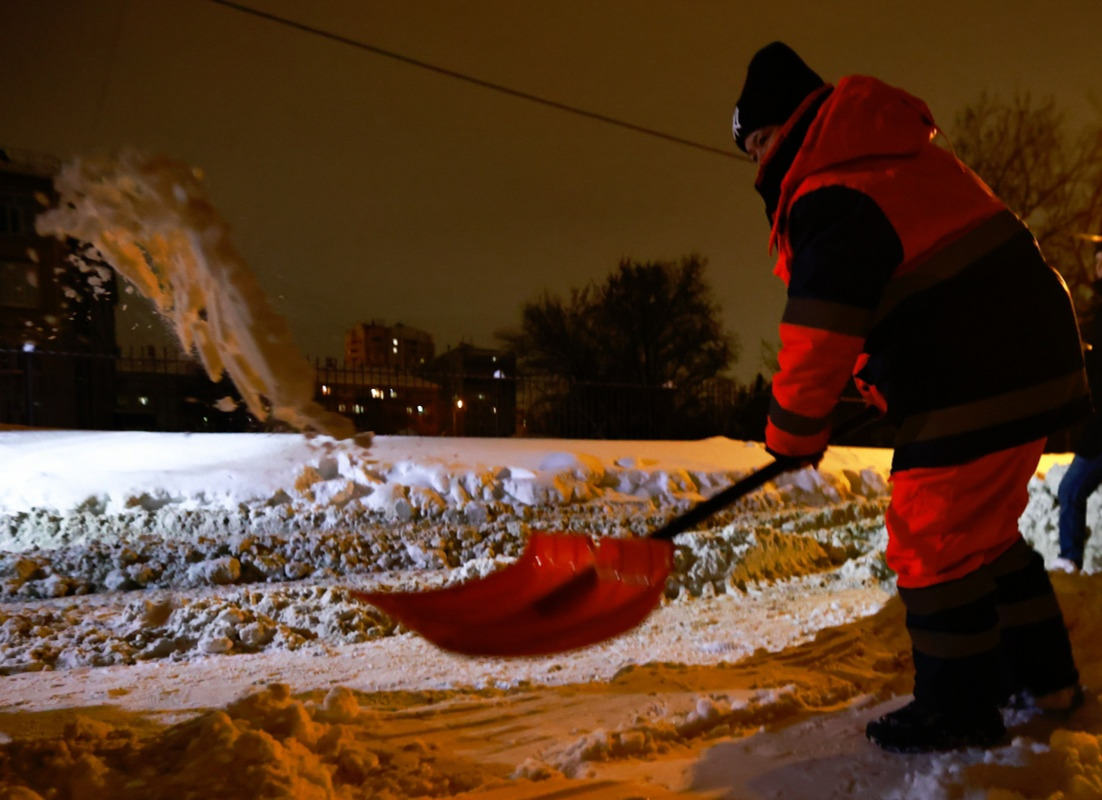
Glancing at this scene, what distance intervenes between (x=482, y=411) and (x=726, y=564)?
9818mm

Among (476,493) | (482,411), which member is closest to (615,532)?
(476,493)

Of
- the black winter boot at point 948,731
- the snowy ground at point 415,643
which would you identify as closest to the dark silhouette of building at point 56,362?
the snowy ground at point 415,643

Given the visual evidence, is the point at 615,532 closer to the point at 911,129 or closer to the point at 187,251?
the point at 187,251

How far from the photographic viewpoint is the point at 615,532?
7086 millimetres

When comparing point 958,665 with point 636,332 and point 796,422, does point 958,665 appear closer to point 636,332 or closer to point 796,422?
point 796,422

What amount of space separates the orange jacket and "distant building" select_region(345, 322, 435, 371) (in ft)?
38.1

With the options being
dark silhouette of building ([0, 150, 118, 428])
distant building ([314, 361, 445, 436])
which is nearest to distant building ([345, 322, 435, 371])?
distant building ([314, 361, 445, 436])

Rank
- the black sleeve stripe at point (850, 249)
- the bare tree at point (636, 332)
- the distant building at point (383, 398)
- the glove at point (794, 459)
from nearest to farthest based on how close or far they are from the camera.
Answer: the black sleeve stripe at point (850, 249) < the glove at point (794, 459) < the distant building at point (383, 398) < the bare tree at point (636, 332)

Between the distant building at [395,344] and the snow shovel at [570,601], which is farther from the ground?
the distant building at [395,344]

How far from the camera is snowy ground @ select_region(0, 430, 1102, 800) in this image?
6.70 feet

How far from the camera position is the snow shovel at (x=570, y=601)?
255cm

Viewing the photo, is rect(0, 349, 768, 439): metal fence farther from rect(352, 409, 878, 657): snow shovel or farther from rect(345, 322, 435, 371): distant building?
rect(352, 409, 878, 657): snow shovel

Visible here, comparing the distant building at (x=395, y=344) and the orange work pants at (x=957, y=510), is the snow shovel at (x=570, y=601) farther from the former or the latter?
the distant building at (x=395, y=344)

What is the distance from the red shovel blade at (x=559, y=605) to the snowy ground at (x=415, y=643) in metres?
0.34
